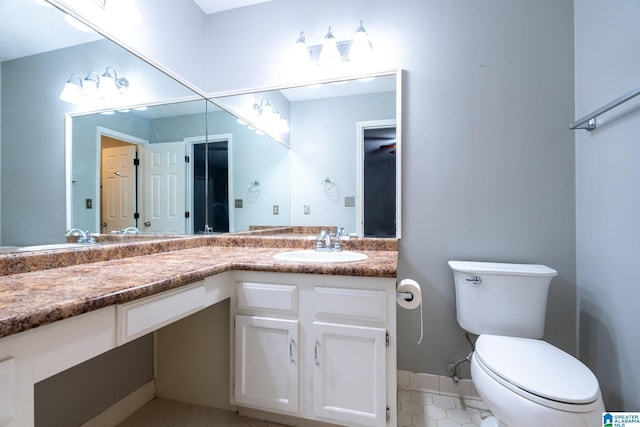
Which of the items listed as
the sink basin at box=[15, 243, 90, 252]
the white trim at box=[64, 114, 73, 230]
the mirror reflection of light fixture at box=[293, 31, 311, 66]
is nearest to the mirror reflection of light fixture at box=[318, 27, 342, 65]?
the mirror reflection of light fixture at box=[293, 31, 311, 66]

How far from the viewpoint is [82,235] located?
1208 millimetres

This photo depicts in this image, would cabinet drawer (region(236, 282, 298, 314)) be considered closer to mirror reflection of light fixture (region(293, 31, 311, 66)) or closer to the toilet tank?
the toilet tank

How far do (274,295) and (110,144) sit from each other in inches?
41.2

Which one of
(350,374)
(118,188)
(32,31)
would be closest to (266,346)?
(350,374)

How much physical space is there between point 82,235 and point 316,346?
3.61 ft

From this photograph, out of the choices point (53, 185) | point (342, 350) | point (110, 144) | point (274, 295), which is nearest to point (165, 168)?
point (110, 144)

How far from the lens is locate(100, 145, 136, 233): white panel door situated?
51.2 inches

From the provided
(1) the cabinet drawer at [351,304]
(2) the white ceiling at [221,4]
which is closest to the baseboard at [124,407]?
(1) the cabinet drawer at [351,304]

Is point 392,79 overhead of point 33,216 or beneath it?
overhead

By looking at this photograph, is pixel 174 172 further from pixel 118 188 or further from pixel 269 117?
pixel 269 117

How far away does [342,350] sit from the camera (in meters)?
1.17

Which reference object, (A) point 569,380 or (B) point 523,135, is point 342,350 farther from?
(B) point 523,135

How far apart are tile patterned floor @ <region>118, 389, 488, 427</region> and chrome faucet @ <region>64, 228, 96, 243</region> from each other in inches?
36.2

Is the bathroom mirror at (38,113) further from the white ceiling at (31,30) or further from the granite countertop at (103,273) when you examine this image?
the granite countertop at (103,273)
